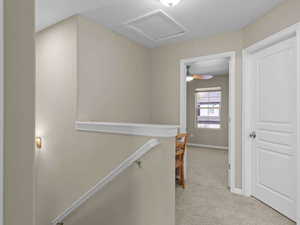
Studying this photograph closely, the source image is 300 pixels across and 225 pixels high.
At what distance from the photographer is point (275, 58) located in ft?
7.44

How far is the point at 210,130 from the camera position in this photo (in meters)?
6.53

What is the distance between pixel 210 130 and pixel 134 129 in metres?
5.42

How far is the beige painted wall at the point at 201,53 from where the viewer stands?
2.11 meters

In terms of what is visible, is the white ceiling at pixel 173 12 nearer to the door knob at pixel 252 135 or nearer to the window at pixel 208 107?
the door knob at pixel 252 135

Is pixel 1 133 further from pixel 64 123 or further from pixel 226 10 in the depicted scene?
pixel 226 10

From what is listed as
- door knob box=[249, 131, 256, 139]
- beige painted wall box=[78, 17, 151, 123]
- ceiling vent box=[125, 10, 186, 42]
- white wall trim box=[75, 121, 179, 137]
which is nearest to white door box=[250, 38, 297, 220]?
door knob box=[249, 131, 256, 139]

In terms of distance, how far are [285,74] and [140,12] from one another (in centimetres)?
207

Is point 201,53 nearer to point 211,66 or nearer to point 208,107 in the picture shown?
point 211,66

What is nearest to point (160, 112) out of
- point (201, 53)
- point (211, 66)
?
point (201, 53)

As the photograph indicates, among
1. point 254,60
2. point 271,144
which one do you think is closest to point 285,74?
point 254,60

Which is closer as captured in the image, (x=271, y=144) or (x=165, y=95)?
(x=271, y=144)

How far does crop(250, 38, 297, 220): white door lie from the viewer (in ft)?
6.73

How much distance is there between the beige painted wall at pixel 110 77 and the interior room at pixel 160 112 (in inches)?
0.7

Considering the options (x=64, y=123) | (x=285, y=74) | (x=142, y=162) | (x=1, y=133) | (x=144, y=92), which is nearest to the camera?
(x=1, y=133)
